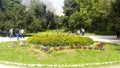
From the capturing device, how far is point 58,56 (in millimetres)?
19812

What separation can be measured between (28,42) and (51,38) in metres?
2.75

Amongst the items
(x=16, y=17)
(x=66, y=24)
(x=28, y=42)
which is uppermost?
(x=28, y=42)

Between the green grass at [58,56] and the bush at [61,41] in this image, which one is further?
the bush at [61,41]

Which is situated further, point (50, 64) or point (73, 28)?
point (73, 28)

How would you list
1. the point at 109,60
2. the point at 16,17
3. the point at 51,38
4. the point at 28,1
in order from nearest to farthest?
the point at 109,60, the point at 51,38, the point at 16,17, the point at 28,1

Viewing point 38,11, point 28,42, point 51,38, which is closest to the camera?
point 51,38

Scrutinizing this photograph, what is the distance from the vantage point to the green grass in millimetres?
18875

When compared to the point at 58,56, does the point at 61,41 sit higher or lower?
higher

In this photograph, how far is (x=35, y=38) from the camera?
78.8 ft

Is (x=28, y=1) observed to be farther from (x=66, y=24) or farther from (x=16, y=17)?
(x=16, y=17)

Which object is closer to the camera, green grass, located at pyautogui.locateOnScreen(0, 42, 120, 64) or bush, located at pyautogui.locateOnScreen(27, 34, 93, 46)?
green grass, located at pyautogui.locateOnScreen(0, 42, 120, 64)

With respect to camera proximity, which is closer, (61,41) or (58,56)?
(58,56)

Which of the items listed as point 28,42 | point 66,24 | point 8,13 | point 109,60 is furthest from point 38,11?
point 109,60

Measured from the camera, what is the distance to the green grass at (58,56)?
61.9 feet
